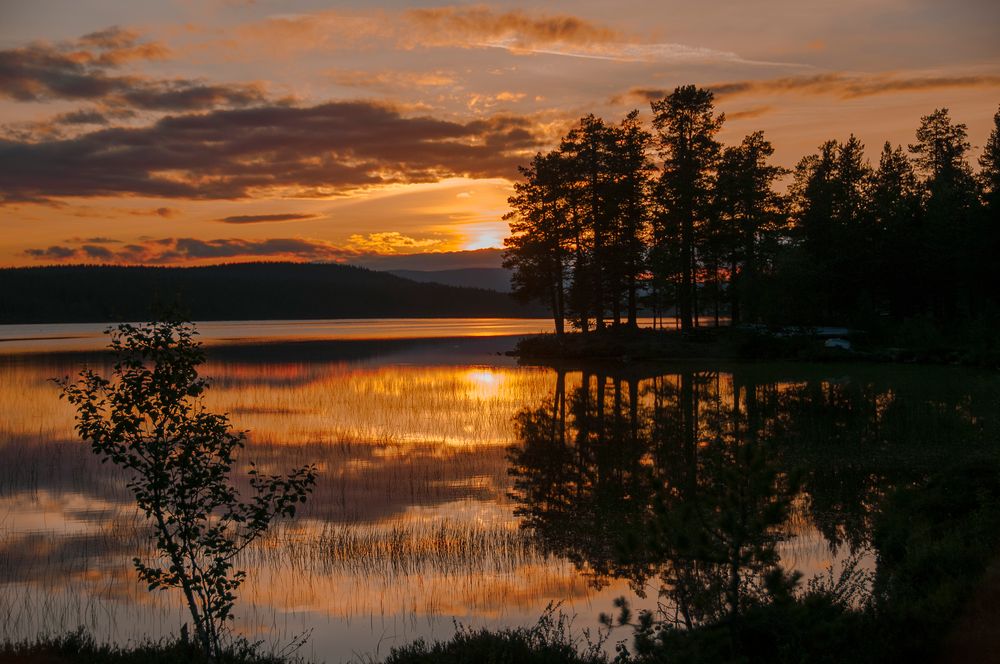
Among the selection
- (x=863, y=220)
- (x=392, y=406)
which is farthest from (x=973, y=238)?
(x=392, y=406)

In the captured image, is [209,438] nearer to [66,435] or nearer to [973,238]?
[66,435]

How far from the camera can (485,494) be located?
1828 cm

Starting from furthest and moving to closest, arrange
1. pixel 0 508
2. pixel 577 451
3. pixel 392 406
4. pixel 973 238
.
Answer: pixel 973 238
pixel 392 406
pixel 577 451
pixel 0 508

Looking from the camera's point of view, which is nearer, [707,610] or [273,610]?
[707,610]

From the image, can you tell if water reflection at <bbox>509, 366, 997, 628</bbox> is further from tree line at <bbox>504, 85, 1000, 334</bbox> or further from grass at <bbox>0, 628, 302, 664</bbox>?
tree line at <bbox>504, 85, 1000, 334</bbox>

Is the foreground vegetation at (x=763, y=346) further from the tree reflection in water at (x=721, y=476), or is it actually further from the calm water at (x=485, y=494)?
the tree reflection in water at (x=721, y=476)

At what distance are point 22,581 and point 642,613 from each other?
10566 millimetres

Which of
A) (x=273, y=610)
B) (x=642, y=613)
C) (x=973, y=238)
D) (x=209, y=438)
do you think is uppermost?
(x=973, y=238)

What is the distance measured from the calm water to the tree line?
84.3 feet

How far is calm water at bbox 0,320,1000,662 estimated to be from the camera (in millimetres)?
11242

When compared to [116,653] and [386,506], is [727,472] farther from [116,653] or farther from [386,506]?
[386,506]

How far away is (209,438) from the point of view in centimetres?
1011

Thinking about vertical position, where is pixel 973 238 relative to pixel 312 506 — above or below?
above

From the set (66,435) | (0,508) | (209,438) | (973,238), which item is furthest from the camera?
(973,238)
